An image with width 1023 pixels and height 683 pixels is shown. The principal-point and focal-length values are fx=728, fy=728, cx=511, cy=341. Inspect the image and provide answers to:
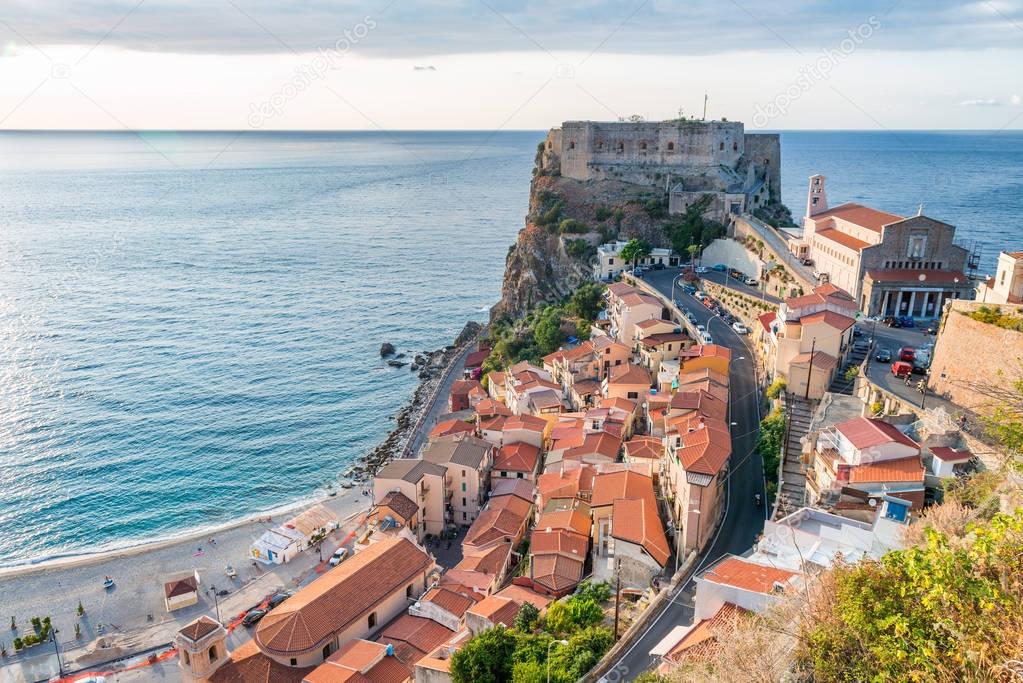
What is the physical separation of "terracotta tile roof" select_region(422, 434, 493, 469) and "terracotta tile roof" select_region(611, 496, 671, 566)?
10.8 meters

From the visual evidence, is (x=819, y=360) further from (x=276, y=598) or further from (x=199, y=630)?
(x=199, y=630)

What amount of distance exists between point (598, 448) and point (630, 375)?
27.7 ft

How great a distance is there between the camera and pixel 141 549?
3984 cm

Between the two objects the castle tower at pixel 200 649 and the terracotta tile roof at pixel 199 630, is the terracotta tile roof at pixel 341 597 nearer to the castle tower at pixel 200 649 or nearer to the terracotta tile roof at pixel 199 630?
the castle tower at pixel 200 649

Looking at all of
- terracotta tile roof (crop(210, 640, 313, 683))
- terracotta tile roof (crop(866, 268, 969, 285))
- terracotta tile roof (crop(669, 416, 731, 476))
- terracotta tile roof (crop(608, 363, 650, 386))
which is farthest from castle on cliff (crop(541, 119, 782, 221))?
terracotta tile roof (crop(210, 640, 313, 683))

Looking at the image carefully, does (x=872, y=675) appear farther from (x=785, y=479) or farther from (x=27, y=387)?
(x=27, y=387)

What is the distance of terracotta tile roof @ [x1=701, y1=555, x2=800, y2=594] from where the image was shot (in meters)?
20.6

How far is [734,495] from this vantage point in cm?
3150

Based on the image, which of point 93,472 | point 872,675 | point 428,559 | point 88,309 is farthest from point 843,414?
point 88,309

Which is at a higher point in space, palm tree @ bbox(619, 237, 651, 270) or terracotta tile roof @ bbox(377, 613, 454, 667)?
palm tree @ bbox(619, 237, 651, 270)

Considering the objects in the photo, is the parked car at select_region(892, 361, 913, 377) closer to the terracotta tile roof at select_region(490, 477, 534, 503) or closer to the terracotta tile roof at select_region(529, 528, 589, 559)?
the terracotta tile roof at select_region(529, 528, 589, 559)

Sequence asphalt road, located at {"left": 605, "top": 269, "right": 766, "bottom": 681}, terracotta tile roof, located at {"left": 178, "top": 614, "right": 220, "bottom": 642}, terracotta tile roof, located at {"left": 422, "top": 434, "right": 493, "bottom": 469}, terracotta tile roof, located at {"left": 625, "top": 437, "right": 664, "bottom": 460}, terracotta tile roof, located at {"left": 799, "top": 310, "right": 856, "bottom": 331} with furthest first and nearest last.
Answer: terracotta tile roof, located at {"left": 422, "top": 434, "right": 493, "bottom": 469}
terracotta tile roof, located at {"left": 799, "top": 310, "right": 856, "bottom": 331}
terracotta tile roof, located at {"left": 625, "top": 437, "right": 664, "bottom": 460}
terracotta tile roof, located at {"left": 178, "top": 614, "right": 220, "bottom": 642}
asphalt road, located at {"left": 605, "top": 269, "right": 766, "bottom": 681}

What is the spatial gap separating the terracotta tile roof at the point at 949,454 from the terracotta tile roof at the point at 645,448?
11.9 meters

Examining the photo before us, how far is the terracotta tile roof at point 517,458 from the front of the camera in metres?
40.8
